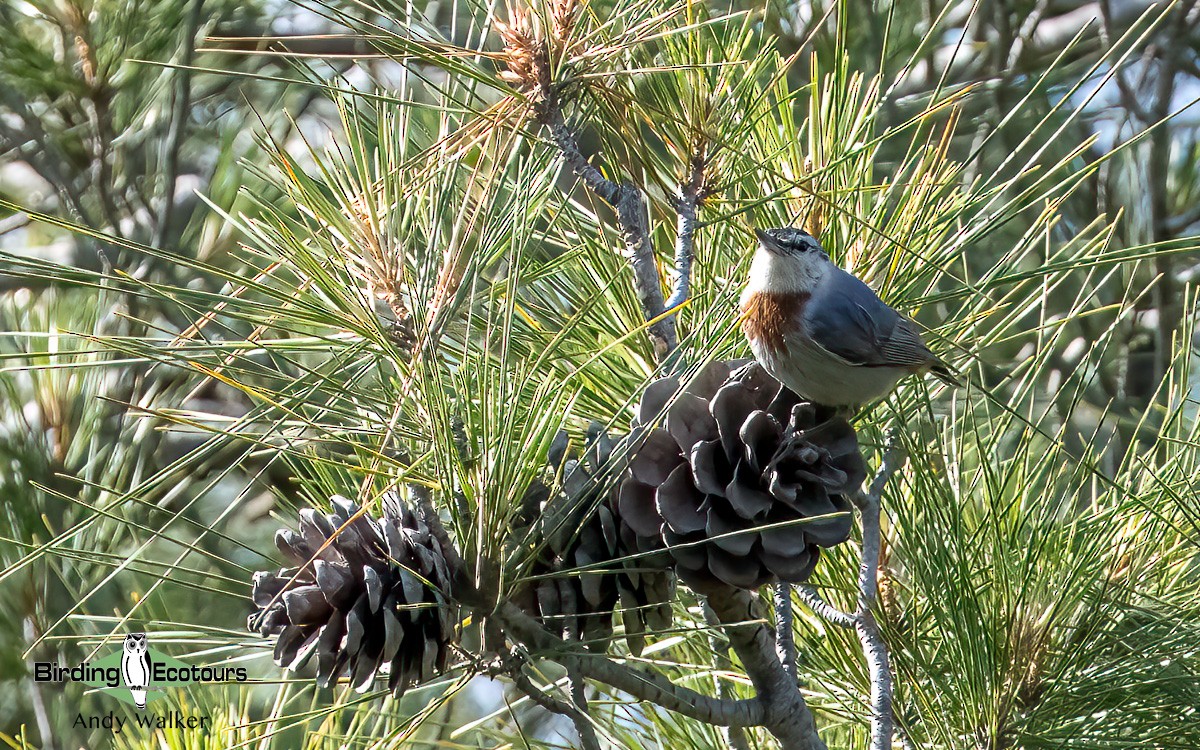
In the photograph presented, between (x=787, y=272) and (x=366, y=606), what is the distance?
0.53m

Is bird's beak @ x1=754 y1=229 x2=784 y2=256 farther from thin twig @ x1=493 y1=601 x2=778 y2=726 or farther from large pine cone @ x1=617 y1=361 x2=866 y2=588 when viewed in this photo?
thin twig @ x1=493 y1=601 x2=778 y2=726

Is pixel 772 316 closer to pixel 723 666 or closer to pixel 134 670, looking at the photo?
pixel 723 666

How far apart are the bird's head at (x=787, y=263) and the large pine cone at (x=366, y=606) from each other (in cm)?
44

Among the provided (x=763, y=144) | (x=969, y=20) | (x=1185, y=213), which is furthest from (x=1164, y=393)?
(x=969, y=20)

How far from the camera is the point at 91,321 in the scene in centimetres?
190

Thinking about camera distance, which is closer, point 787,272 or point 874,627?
point 874,627

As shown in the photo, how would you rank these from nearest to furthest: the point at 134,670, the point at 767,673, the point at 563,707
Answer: the point at 563,707 < the point at 767,673 < the point at 134,670

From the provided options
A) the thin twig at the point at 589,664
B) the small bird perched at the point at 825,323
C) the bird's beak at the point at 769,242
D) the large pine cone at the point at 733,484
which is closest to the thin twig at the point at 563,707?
the thin twig at the point at 589,664

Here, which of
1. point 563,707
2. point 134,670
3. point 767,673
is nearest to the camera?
point 563,707

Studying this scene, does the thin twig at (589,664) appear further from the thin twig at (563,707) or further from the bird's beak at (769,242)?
the bird's beak at (769,242)

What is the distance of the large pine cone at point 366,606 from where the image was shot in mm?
759

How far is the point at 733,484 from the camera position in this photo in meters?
0.81

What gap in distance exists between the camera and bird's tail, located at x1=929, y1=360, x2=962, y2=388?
1139mm
